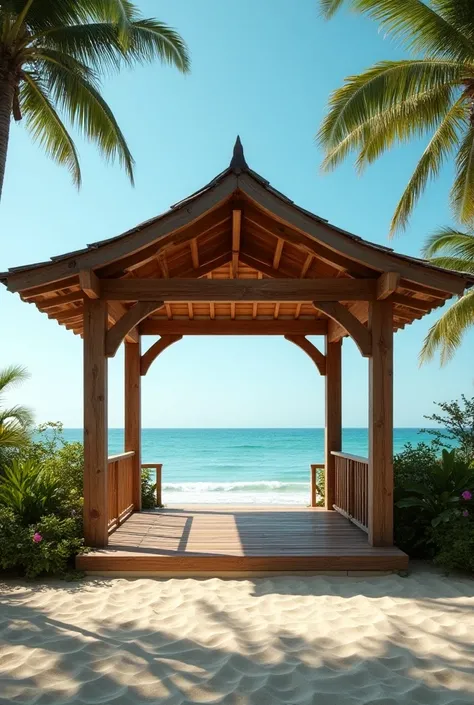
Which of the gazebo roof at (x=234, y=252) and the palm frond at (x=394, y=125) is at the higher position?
the palm frond at (x=394, y=125)

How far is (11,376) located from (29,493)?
Answer: 534 centimetres

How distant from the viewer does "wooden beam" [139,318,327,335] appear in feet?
31.6

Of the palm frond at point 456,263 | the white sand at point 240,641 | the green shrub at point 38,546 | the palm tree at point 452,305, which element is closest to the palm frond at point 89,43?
the green shrub at point 38,546

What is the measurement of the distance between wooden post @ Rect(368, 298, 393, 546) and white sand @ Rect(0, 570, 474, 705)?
779 millimetres

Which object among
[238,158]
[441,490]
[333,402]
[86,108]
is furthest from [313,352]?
[86,108]

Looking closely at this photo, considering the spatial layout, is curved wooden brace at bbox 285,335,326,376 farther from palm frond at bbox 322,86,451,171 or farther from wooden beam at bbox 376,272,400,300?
palm frond at bbox 322,86,451,171

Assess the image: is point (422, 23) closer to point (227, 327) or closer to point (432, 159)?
point (432, 159)

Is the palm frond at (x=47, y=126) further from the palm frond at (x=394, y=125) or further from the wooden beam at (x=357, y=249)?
the wooden beam at (x=357, y=249)

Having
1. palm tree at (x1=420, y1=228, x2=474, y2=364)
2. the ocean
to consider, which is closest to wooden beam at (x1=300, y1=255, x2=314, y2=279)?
palm tree at (x1=420, y1=228, x2=474, y2=364)

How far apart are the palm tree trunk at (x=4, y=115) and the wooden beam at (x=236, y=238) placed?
3.52 metres

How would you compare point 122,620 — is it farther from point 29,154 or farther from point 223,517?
point 29,154

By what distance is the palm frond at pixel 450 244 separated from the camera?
15.4 metres

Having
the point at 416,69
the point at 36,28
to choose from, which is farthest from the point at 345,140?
the point at 36,28

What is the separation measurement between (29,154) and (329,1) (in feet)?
20.1
